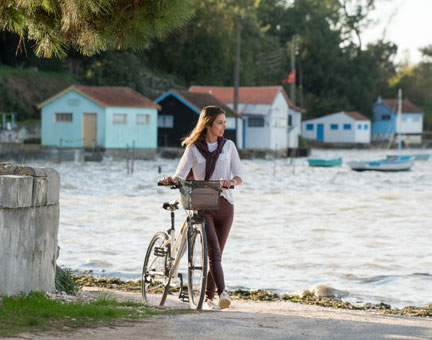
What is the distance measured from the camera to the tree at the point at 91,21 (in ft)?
23.8

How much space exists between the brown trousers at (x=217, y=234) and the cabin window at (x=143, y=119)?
4456 cm

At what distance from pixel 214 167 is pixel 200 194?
43 cm

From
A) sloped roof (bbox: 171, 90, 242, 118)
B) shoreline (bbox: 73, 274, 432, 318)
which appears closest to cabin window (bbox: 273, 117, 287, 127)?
sloped roof (bbox: 171, 90, 242, 118)

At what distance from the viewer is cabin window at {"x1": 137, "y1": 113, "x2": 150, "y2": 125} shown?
51.6m

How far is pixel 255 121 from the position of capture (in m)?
61.6

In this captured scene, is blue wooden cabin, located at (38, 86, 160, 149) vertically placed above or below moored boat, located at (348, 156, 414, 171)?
above

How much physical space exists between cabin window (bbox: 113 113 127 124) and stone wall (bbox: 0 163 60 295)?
142 feet

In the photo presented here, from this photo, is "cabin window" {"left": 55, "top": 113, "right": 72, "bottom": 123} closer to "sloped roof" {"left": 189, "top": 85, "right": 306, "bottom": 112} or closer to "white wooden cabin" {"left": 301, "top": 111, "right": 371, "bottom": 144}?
"sloped roof" {"left": 189, "top": 85, "right": 306, "bottom": 112}

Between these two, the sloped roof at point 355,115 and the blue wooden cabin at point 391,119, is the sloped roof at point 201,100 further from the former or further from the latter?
the blue wooden cabin at point 391,119

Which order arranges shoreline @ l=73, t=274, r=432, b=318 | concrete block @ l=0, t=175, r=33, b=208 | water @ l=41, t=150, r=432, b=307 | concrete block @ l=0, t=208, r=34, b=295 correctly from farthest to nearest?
water @ l=41, t=150, r=432, b=307, shoreline @ l=73, t=274, r=432, b=318, concrete block @ l=0, t=208, r=34, b=295, concrete block @ l=0, t=175, r=33, b=208

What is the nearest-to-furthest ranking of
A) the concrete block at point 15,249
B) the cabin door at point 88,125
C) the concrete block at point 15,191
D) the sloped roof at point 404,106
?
the concrete block at point 15,191 → the concrete block at point 15,249 → the cabin door at point 88,125 → the sloped roof at point 404,106

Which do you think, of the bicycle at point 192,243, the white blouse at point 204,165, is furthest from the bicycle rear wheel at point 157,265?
the white blouse at point 204,165

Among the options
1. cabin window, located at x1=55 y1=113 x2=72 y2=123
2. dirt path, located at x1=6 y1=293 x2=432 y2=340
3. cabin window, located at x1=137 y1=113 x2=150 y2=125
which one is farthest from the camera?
cabin window, located at x1=137 y1=113 x2=150 y2=125

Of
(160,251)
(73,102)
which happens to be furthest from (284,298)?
(73,102)
